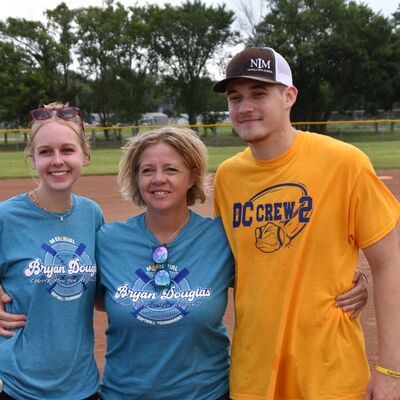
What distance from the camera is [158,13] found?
50562 millimetres

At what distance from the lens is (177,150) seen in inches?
110

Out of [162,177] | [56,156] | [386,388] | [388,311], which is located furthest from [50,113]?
[386,388]

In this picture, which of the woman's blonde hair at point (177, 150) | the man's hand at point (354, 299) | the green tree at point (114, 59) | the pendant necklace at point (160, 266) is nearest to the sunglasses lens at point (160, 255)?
the pendant necklace at point (160, 266)

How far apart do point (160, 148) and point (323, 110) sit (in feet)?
146

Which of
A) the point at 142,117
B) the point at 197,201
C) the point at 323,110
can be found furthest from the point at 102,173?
the point at 142,117

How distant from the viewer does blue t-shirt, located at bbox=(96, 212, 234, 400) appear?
2576 mm

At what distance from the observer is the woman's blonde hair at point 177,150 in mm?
2797

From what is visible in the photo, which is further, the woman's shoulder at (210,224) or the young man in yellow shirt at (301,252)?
the woman's shoulder at (210,224)

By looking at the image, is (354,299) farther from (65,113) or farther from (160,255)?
(65,113)

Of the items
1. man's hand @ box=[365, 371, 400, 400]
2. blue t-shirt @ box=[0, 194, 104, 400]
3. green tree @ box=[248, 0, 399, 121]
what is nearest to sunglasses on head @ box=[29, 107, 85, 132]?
blue t-shirt @ box=[0, 194, 104, 400]

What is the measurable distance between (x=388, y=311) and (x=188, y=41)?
2006 inches

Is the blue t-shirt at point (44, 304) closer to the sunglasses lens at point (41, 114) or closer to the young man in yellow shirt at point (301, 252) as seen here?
the sunglasses lens at point (41, 114)

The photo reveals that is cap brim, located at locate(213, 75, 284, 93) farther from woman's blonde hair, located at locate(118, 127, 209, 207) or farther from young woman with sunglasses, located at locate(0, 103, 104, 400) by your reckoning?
young woman with sunglasses, located at locate(0, 103, 104, 400)

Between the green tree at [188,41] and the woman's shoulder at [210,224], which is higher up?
the green tree at [188,41]
